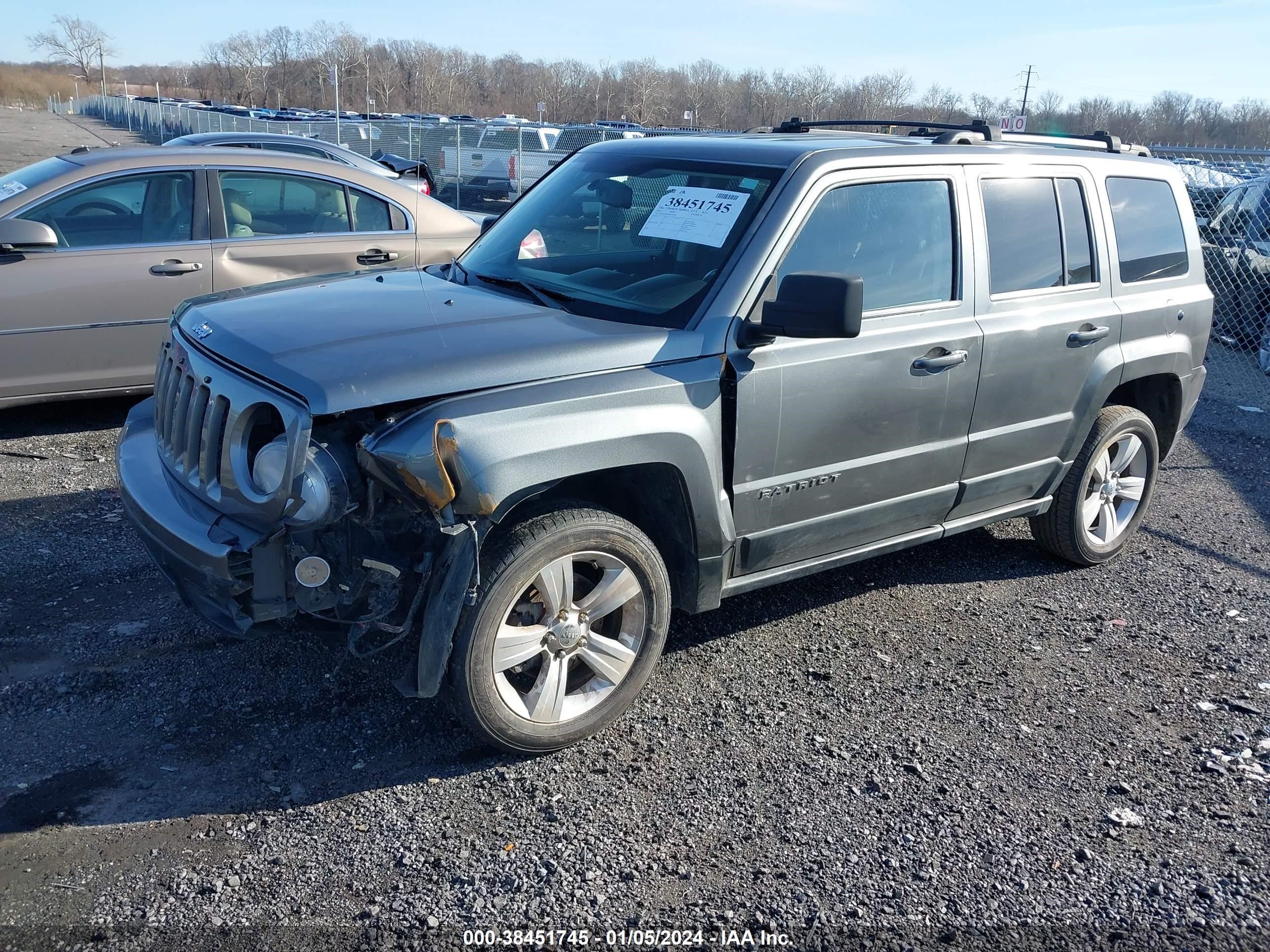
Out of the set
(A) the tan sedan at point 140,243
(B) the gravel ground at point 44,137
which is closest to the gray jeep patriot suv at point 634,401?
(A) the tan sedan at point 140,243

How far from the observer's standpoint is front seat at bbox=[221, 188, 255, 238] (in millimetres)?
6875

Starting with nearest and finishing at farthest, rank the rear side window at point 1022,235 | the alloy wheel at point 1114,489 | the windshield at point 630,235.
→ 1. the windshield at point 630,235
2. the rear side window at point 1022,235
3. the alloy wheel at point 1114,489

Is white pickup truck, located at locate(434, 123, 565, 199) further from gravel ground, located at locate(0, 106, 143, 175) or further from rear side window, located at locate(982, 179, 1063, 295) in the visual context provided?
rear side window, located at locate(982, 179, 1063, 295)

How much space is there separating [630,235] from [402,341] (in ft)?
3.93

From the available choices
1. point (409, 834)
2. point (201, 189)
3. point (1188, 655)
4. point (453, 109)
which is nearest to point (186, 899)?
point (409, 834)

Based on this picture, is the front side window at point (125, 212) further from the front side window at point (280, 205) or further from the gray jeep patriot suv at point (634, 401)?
the gray jeep patriot suv at point (634, 401)

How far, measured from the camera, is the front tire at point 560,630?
10.9ft

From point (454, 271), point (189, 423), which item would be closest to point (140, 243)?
point (454, 271)

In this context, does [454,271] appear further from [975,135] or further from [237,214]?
[237,214]

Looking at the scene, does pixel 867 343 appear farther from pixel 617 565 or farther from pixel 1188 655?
pixel 1188 655

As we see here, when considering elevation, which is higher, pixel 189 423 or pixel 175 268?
pixel 175 268

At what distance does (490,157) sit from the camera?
966 inches

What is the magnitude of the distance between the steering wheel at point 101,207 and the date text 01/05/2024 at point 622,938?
5.46 metres

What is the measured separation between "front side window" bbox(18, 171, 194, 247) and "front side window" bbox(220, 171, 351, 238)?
270 mm
